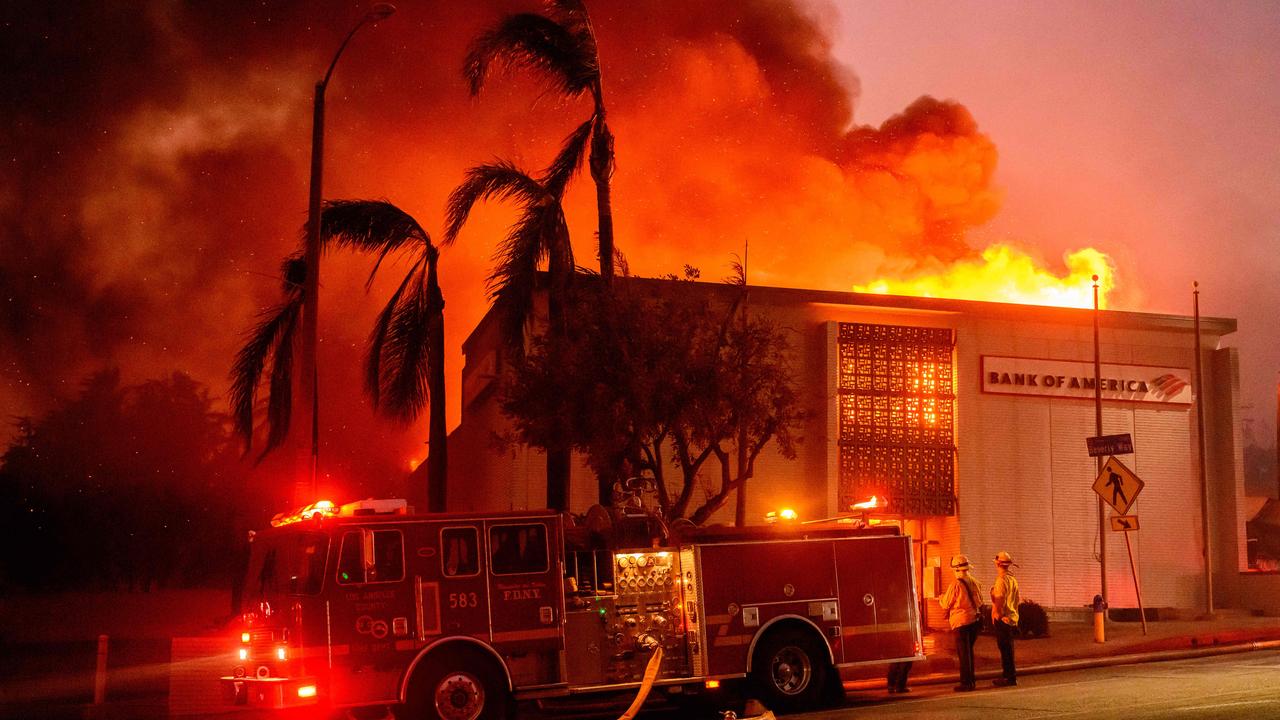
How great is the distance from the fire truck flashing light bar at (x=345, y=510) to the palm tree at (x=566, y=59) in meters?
8.88

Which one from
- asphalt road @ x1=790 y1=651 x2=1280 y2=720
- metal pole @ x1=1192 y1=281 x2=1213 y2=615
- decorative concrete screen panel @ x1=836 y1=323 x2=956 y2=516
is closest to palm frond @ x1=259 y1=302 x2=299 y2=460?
asphalt road @ x1=790 y1=651 x2=1280 y2=720

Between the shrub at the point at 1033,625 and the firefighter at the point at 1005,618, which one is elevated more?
the firefighter at the point at 1005,618

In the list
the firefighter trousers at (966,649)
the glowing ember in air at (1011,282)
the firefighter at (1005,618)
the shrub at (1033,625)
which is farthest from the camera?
the glowing ember in air at (1011,282)

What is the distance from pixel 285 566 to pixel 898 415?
1945 centimetres

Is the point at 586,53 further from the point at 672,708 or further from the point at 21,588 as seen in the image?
the point at 21,588

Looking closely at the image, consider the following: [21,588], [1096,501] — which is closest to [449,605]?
[1096,501]

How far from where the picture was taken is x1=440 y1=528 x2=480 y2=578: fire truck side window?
533 inches

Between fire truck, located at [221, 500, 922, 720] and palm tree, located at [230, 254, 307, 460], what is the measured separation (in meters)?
8.11

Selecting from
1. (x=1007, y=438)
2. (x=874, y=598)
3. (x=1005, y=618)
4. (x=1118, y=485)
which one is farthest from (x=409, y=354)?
(x=1007, y=438)

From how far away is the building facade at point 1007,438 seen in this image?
2972 cm

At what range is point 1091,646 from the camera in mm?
22219

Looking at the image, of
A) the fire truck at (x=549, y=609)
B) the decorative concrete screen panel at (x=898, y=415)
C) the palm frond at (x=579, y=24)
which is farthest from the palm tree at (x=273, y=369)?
the decorative concrete screen panel at (x=898, y=415)

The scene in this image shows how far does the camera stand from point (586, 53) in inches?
864

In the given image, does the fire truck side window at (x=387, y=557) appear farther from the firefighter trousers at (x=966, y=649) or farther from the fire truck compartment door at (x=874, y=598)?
the firefighter trousers at (x=966, y=649)
